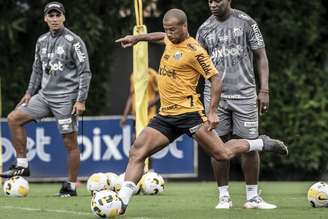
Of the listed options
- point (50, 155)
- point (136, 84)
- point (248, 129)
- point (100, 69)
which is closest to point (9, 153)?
point (50, 155)

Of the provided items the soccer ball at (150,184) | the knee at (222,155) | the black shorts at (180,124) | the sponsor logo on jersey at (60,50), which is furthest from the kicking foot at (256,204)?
the sponsor logo on jersey at (60,50)

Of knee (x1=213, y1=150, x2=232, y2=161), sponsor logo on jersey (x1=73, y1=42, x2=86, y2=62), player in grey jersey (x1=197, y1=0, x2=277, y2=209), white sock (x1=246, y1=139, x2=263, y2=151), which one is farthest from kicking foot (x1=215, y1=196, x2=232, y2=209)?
sponsor logo on jersey (x1=73, y1=42, x2=86, y2=62)

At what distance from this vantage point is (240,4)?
2223cm

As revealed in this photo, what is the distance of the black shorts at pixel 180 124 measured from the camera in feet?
36.0

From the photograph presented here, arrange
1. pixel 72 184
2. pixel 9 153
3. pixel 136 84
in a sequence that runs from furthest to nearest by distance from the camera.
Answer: pixel 9 153 < pixel 136 84 < pixel 72 184

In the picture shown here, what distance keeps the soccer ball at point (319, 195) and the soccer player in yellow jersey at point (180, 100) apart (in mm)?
1318

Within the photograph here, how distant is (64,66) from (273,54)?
1001cm

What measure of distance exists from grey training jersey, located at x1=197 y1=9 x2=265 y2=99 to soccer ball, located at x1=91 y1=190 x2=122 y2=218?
194 centimetres

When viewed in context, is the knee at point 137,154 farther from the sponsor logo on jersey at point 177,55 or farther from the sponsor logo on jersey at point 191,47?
the sponsor logo on jersey at point 191,47

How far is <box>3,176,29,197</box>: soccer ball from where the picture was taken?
13.5 m

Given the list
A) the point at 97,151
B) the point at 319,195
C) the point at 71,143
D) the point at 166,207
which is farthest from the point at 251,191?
the point at 97,151

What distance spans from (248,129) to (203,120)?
2.97 ft

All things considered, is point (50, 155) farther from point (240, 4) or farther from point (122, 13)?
point (240, 4)

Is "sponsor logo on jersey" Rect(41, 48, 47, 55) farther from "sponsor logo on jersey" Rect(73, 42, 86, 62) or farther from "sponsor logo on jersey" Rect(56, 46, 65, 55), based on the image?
"sponsor logo on jersey" Rect(73, 42, 86, 62)
